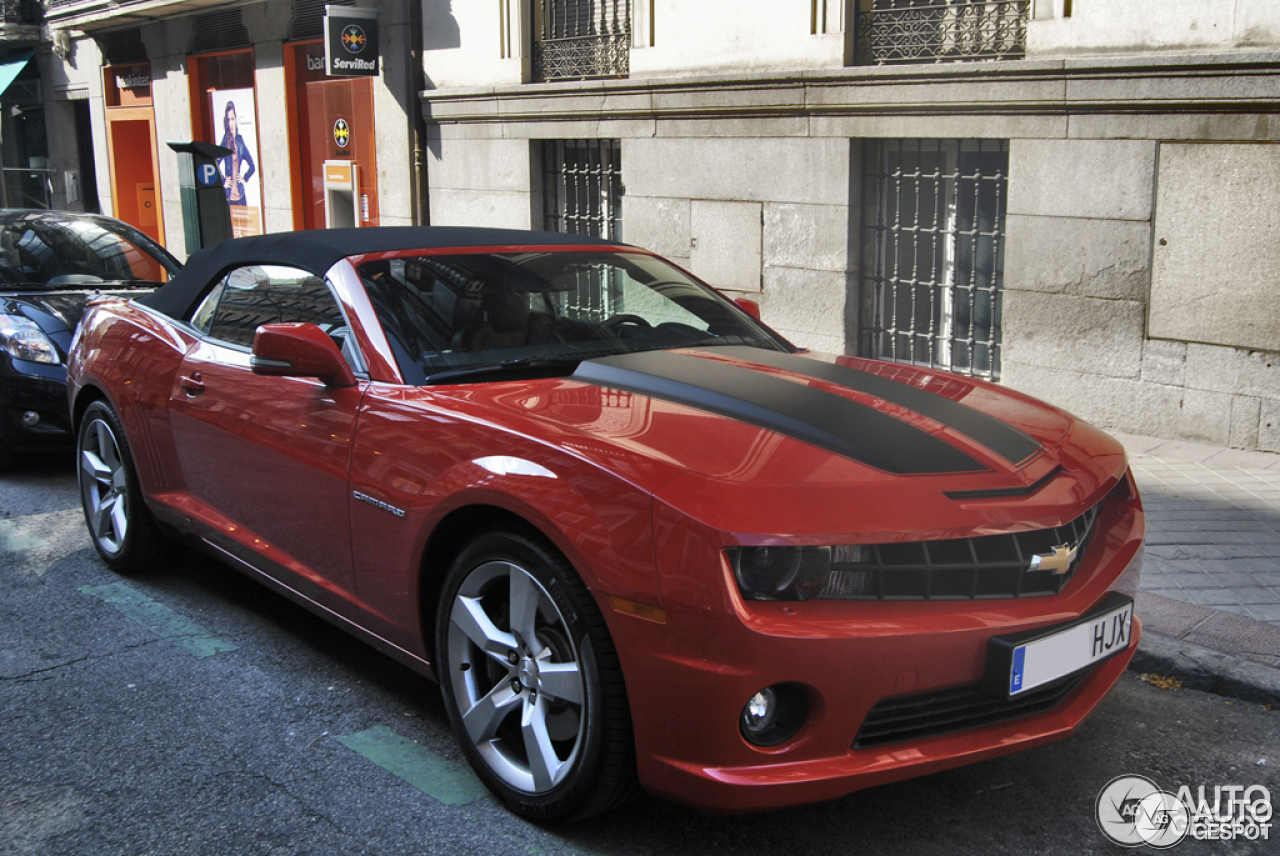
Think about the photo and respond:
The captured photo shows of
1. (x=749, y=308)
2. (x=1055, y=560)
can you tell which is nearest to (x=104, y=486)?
(x=749, y=308)

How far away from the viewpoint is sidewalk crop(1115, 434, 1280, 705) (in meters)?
4.11

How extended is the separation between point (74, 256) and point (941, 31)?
21.0 feet

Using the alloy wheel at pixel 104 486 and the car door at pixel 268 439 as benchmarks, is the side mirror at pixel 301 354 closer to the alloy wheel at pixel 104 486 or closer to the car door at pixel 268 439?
the car door at pixel 268 439

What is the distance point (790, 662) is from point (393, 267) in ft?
6.77

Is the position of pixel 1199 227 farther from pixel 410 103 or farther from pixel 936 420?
pixel 410 103

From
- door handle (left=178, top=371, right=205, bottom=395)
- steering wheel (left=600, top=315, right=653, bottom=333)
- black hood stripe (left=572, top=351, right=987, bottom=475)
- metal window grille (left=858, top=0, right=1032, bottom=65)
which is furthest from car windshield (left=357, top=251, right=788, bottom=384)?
metal window grille (left=858, top=0, right=1032, bottom=65)

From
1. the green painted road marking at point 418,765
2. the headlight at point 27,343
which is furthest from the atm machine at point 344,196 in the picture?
the green painted road marking at point 418,765

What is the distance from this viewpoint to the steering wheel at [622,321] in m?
4.13

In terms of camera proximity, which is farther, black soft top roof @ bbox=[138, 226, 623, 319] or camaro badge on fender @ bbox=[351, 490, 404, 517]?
black soft top roof @ bbox=[138, 226, 623, 319]

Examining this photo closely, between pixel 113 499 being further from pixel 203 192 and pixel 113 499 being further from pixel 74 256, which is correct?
pixel 203 192

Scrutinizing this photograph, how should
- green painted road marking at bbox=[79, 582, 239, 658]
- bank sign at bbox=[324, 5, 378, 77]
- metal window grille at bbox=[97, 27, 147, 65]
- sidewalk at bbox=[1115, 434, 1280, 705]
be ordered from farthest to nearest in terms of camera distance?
metal window grille at bbox=[97, 27, 147, 65], bank sign at bbox=[324, 5, 378, 77], green painted road marking at bbox=[79, 582, 239, 658], sidewalk at bbox=[1115, 434, 1280, 705]

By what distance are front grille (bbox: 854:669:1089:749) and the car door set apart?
1722 mm

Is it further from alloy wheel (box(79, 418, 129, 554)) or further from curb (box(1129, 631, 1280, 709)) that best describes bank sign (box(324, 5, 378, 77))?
curb (box(1129, 631, 1280, 709))

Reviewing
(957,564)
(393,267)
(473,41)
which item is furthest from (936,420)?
(473,41)
